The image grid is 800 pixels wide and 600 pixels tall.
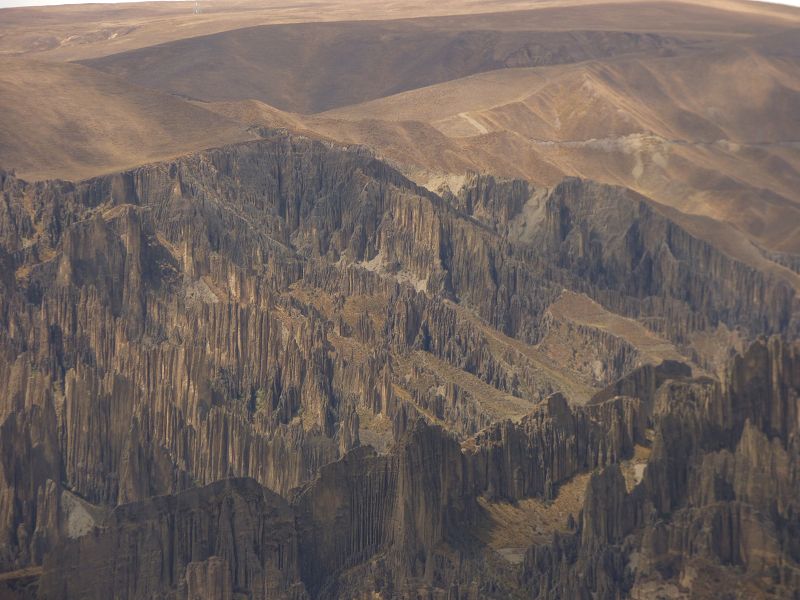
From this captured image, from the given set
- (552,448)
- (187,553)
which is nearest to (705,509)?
(552,448)

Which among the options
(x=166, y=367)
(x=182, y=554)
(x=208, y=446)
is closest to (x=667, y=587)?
(x=182, y=554)

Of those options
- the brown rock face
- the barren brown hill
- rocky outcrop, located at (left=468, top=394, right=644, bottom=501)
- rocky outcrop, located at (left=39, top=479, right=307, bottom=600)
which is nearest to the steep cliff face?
the brown rock face

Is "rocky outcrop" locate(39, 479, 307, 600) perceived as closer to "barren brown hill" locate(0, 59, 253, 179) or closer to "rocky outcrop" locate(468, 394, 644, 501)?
"rocky outcrop" locate(468, 394, 644, 501)

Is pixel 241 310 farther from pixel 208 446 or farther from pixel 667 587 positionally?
pixel 667 587

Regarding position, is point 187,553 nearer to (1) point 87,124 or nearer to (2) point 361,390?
(2) point 361,390

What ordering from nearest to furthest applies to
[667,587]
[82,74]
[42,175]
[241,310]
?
[667,587] < [241,310] < [42,175] < [82,74]

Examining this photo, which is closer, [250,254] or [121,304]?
[121,304]

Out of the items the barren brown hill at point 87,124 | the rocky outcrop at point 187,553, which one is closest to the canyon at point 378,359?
the rocky outcrop at point 187,553
